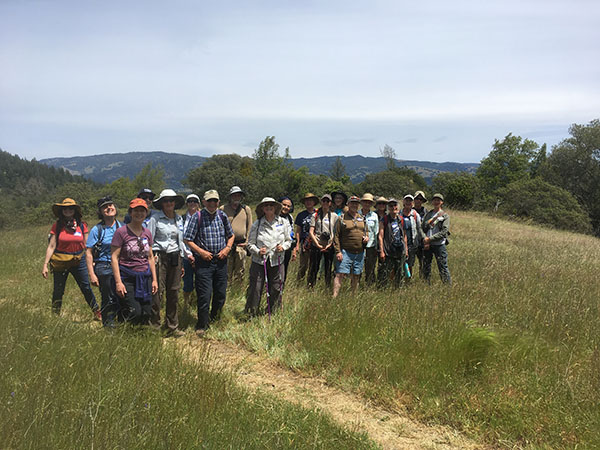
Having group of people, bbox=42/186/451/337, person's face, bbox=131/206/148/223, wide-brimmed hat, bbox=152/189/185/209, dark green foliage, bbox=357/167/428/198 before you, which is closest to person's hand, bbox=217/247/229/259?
group of people, bbox=42/186/451/337

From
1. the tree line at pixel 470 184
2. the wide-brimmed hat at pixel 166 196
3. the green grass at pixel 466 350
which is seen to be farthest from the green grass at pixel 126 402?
the tree line at pixel 470 184

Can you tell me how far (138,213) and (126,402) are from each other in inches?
91.5

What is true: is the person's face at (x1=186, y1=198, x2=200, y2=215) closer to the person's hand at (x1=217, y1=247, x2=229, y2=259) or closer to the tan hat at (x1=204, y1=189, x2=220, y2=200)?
the tan hat at (x1=204, y1=189, x2=220, y2=200)

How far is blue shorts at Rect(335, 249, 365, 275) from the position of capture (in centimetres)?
622

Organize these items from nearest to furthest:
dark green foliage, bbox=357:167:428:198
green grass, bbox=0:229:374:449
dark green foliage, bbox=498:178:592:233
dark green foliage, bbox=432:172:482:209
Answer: green grass, bbox=0:229:374:449, dark green foliage, bbox=498:178:592:233, dark green foliage, bbox=357:167:428:198, dark green foliage, bbox=432:172:482:209

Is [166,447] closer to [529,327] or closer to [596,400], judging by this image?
[596,400]

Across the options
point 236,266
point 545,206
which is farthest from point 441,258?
point 545,206

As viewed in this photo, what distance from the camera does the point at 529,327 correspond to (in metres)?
4.59

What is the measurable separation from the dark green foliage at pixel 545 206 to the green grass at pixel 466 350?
1145 inches

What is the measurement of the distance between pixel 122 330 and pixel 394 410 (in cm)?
305

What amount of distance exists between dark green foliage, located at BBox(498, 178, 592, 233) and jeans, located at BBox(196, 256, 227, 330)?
31518 mm

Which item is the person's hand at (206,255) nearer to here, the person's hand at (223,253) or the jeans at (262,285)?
the person's hand at (223,253)

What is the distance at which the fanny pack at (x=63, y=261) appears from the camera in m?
5.34

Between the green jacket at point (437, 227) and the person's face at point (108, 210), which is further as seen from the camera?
the green jacket at point (437, 227)
